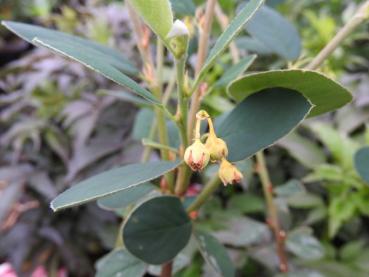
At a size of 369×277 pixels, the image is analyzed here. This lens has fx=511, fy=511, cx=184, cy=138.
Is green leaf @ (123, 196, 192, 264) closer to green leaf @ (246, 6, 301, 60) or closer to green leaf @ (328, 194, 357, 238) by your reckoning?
green leaf @ (246, 6, 301, 60)

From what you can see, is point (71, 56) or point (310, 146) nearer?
point (71, 56)

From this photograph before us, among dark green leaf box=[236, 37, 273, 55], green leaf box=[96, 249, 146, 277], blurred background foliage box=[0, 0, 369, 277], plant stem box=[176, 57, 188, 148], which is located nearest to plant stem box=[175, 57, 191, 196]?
plant stem box=[176, 57, 188, 148]

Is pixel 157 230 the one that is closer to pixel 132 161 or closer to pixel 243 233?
pixel 243 233

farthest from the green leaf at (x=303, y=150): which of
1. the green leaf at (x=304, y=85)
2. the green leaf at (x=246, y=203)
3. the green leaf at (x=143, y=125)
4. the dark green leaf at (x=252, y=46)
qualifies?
the green leaf at (x=304, y=85)

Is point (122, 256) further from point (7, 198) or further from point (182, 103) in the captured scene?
point (7, 198)

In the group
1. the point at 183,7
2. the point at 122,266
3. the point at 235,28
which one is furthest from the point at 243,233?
the point at 235,28

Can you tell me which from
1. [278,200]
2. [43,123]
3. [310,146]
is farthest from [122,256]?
[43,123]

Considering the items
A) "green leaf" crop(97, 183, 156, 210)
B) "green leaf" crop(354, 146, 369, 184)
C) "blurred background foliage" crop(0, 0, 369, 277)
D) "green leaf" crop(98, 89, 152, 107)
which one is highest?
"green leaf" crop(354, 146, 369, 184)
